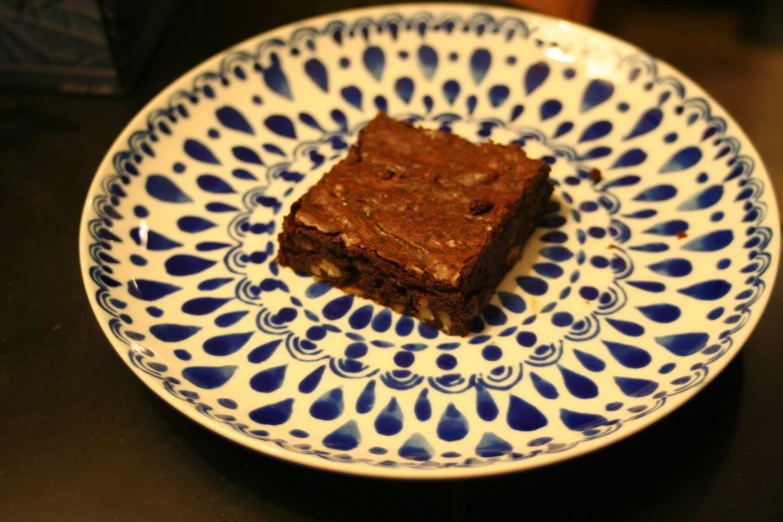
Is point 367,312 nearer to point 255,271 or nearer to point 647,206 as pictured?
point 255,271

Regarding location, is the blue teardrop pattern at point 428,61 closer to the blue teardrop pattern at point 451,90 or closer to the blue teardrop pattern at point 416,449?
the blue teardrop pattern at point 451,90

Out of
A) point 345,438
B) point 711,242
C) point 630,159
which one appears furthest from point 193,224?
point 711,242

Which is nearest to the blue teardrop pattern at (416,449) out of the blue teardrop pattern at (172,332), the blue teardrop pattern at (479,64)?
the blue teardrop pattern at (172,332)

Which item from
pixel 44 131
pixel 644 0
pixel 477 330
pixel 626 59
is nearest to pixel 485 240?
pixel 477 330

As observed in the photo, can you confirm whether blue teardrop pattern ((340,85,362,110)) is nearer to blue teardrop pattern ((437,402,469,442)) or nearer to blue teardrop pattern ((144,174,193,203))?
blue teardrop pattern ((144,174,193,203))

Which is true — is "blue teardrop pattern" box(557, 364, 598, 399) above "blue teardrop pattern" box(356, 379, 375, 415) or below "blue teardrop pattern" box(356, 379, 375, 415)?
above

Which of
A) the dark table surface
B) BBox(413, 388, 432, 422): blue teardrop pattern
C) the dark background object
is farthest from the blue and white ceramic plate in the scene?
the dark background object
